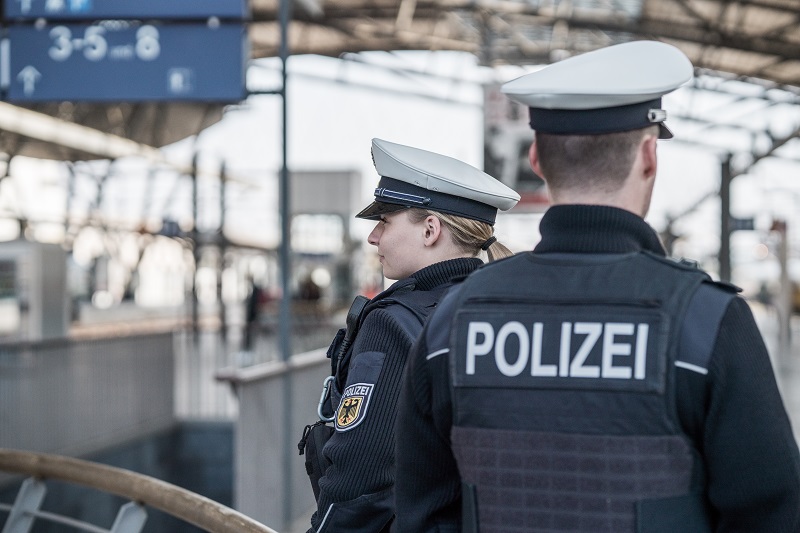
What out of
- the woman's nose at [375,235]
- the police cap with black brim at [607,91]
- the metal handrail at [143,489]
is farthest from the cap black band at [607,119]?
the metal handrail at [143,489]

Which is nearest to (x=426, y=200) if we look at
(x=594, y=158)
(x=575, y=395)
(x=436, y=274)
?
(x=436, y=274)

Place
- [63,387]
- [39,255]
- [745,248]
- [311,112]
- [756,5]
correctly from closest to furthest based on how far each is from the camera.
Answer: [63,387] → [39,255] → [756,5] → [311,112] → [745,248]

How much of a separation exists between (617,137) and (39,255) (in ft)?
44.1

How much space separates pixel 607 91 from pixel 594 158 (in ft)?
0.31

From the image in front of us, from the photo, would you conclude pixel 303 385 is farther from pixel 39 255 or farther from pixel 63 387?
pixel 39 255

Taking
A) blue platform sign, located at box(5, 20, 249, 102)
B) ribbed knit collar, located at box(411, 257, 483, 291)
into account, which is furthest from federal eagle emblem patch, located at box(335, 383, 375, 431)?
blue platform sign, located at box(5, 20, 249, 102)

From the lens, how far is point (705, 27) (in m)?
18.7

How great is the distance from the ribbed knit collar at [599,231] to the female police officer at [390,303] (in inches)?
22.9

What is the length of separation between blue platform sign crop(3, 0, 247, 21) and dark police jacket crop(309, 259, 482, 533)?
5.55 meters

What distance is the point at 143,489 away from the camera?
9.24 ft

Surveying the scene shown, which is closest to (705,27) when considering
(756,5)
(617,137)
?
(756,5)

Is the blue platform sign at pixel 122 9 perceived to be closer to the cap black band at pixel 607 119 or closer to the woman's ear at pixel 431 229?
the woman's ear at pixel 431 229

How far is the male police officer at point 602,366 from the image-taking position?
134cm

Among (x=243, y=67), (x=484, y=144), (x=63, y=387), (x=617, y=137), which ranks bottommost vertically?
(x=63, y=387)
